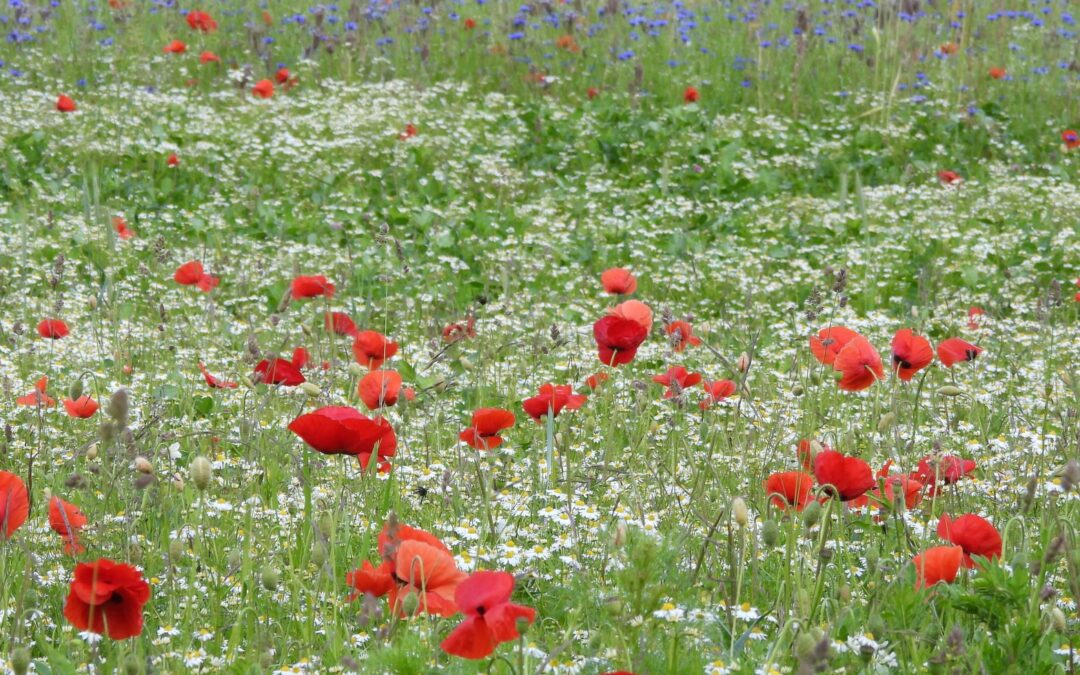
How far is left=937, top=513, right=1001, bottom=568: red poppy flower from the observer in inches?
76.3

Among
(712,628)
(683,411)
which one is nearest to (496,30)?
(683,411)

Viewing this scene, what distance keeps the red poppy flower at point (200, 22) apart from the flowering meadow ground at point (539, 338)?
1.13 ft

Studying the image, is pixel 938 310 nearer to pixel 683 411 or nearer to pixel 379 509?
pixel 683 411

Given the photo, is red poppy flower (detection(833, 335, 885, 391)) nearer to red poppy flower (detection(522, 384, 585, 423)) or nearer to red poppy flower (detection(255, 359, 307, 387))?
red poppy flower (detection(522, 384, 585, 423))

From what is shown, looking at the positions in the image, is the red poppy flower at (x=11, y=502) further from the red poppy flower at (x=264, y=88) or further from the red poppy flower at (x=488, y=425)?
the red poppy flower at (x=264, y=88)

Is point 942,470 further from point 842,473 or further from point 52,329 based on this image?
point 52,329

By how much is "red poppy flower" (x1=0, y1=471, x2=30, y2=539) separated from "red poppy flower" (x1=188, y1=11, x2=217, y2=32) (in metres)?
7.17

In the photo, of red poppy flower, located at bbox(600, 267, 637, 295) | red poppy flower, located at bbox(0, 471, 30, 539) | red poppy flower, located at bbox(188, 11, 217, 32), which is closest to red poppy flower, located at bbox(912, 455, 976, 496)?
red poppy flower, located at bbox(600, 267, 637, 295)

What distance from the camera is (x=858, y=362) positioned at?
2465mm

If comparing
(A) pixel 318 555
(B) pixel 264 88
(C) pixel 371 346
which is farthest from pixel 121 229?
(A) pixel 318 555

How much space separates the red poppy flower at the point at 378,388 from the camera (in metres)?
2.41

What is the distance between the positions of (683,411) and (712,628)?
3.78 ft

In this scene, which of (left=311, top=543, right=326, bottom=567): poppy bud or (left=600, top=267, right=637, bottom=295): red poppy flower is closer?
(left=311, top=543, right=326, bottom=567): poppy bud

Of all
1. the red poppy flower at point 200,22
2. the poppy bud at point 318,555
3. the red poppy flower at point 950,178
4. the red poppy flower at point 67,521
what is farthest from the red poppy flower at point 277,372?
the red poppy flower at point 200,22
